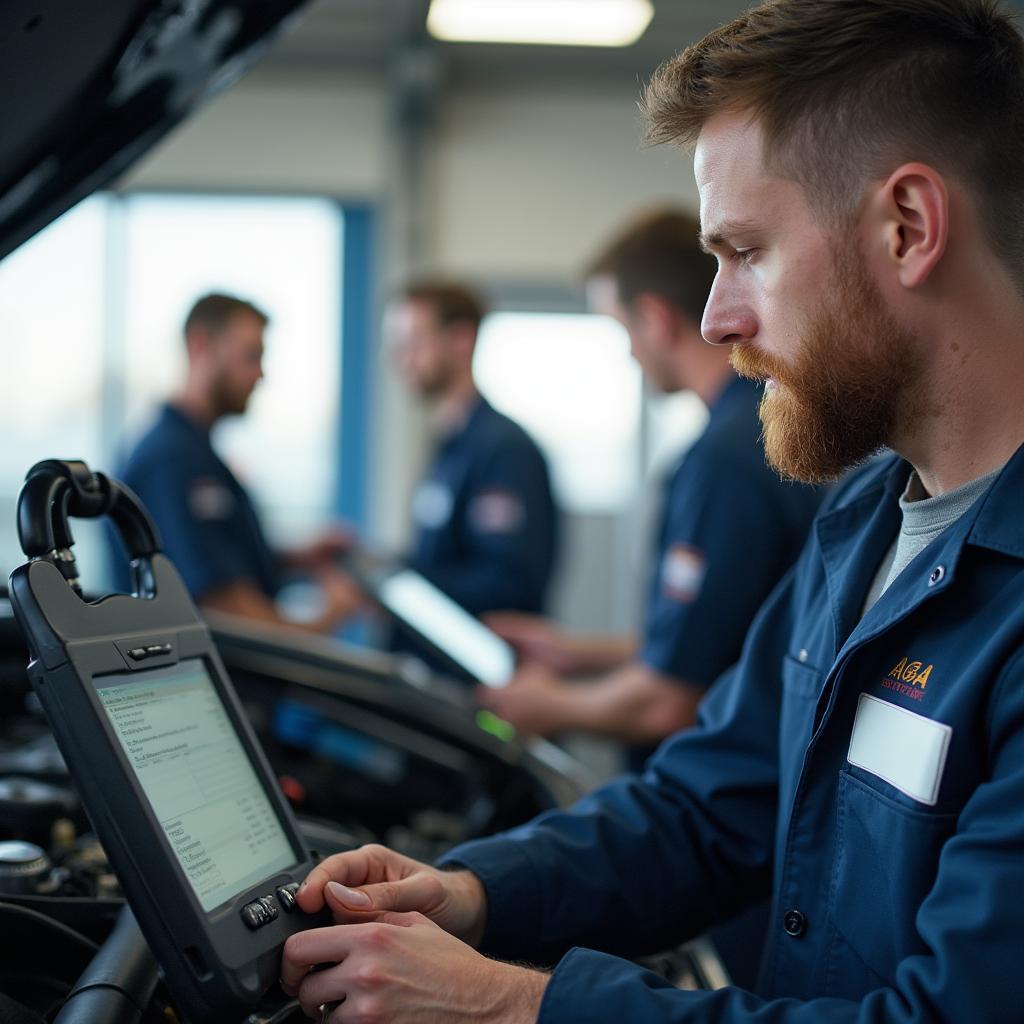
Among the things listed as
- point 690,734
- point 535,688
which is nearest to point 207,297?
point 535,688

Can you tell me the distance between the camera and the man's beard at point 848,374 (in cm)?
88

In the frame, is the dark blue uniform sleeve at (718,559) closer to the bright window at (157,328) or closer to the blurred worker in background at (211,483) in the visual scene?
the blurred worker in background at (211,483)

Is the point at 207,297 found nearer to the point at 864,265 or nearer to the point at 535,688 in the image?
the point at 535,688

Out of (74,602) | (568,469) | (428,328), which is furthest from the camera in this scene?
(568,469)

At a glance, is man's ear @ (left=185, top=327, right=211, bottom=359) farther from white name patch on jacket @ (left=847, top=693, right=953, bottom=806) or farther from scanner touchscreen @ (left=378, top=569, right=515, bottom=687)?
white name patch on jacket @ (left=847, top=693, right=953, bottom=806)

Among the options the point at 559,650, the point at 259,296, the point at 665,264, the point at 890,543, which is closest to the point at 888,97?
the point at 890,543

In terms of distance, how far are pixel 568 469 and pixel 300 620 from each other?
96.1 inches

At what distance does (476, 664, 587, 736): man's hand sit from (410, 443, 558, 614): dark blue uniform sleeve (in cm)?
84

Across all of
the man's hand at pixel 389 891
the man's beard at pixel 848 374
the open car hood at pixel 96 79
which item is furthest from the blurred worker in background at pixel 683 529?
the man's hand at pixel 389 891

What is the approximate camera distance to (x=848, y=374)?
2.91 ft

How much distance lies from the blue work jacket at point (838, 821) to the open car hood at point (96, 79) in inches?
27.6

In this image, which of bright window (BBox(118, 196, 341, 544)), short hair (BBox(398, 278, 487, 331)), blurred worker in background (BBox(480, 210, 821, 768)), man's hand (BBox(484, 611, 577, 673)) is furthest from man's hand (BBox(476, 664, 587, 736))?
bright window (BBox(118, 196, 341, 544))

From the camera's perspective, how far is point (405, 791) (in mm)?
1631

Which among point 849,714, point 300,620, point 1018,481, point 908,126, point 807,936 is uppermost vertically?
point 908,126
